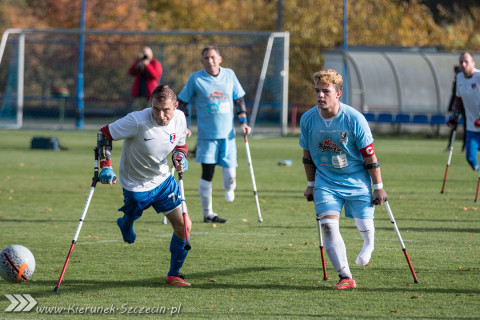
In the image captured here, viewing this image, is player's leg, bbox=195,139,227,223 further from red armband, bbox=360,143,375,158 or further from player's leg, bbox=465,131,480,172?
player's leg, bbox=465,131,480,172

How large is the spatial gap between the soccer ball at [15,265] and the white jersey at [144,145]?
108 centimetres

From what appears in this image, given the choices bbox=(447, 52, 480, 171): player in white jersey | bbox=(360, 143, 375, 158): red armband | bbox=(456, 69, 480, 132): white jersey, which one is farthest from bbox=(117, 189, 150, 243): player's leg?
bbox=(456, 69, 480, 132): white jersey

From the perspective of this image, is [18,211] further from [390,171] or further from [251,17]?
[251,17]

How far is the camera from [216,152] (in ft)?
35.7

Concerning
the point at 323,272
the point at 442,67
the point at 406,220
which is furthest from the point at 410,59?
the point at 323,272

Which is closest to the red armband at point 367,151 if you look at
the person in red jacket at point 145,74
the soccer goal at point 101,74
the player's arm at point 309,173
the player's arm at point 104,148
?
the player's arm at point 309,173

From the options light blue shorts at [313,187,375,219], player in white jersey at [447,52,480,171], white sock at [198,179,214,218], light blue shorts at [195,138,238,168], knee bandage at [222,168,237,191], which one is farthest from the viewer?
player in white jersey at [447,52,480,171]

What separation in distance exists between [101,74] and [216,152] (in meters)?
23.6

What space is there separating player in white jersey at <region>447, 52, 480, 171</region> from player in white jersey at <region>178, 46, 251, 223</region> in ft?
13.6

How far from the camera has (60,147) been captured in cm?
2284

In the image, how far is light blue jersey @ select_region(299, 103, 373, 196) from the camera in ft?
22.2

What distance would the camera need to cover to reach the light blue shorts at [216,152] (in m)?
10.8

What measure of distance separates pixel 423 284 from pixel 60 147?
17.3 m

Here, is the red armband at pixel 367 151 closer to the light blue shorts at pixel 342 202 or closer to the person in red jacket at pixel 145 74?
the light blue shorts at pixel 342 202
